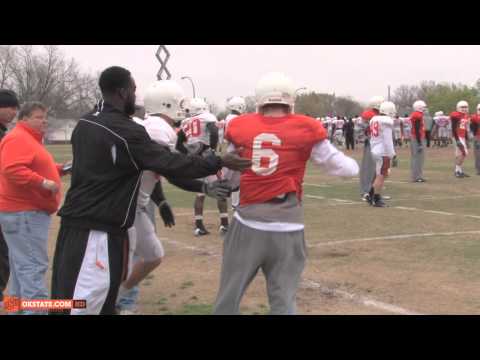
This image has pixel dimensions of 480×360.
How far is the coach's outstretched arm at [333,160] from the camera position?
478 cm

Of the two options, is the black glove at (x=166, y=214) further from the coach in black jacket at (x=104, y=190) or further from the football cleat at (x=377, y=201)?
the football cleat at (x=377, y=201)

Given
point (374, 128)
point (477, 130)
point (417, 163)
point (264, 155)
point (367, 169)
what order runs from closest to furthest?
point (264, 155), point (374, 128), point (367, 169), point (417, 163), point (477, 130)

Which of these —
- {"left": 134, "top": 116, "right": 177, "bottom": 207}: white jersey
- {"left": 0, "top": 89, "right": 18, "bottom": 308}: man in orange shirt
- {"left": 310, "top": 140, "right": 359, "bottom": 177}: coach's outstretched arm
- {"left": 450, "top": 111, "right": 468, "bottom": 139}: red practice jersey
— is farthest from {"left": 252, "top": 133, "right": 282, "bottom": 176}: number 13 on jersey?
{"left": 450, "top": 111, "right": 468, "bottom": 139}: red practice jersey

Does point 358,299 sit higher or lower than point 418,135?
lower

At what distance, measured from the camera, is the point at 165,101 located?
6.20 metres

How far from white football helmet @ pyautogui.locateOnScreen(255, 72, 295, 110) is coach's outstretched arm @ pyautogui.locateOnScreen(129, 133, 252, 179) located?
557 mm

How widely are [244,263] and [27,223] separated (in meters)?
2.34

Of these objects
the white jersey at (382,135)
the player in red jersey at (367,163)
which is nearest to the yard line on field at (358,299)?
the white jersey at (382,135)

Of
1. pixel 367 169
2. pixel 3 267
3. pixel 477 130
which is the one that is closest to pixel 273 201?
pixel 3 267

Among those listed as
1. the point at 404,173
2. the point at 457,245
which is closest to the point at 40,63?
the point at 404,173

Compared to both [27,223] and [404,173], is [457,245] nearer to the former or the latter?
[27,223]

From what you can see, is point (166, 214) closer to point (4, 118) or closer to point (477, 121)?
point (4, 118)

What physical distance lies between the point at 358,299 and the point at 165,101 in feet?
9.44

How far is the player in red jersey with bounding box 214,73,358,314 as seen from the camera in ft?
15.4
